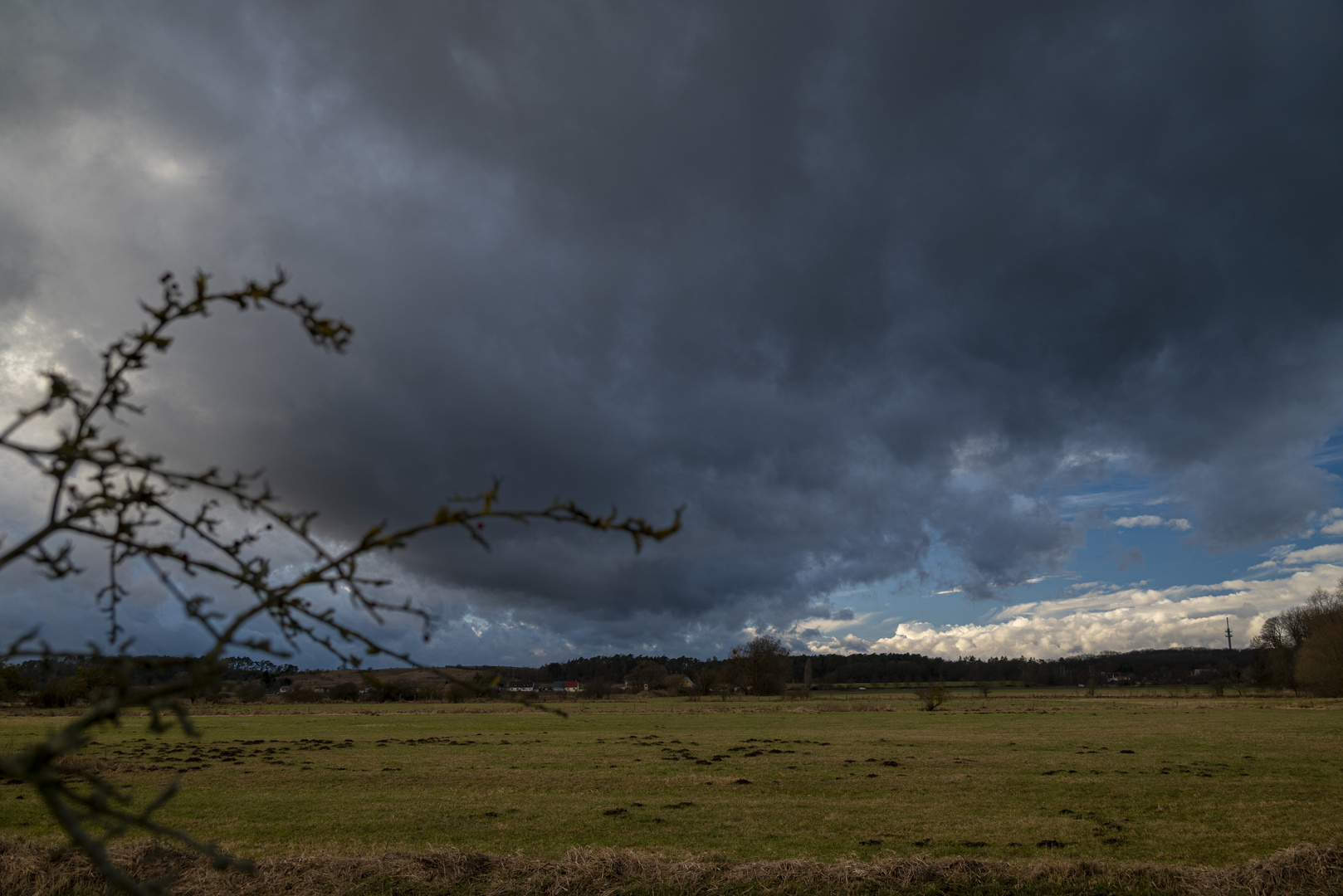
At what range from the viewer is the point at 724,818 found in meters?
13.9

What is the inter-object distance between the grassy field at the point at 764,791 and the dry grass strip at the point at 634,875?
1.40 meters

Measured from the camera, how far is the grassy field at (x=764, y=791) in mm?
11844

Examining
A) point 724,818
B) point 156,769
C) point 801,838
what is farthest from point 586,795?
point 156,769

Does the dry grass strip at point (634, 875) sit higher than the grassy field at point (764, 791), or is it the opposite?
the dry grass strip at point (634, 875)

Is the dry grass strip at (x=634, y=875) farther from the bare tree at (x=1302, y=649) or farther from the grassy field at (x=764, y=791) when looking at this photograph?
the bare tree at (x=1302, y=649)

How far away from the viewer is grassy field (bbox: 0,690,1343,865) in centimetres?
1184

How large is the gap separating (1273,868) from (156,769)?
26085 mm

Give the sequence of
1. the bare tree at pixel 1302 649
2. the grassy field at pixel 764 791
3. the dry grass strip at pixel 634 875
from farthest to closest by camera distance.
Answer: the bare tree at pixel 1302 649, the grassy field at pixel 764 791, the dry grass strip at pixel 634 875

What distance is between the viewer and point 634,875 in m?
8.47

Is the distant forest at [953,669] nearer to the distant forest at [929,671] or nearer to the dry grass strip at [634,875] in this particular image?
the distant forest at [929,671]

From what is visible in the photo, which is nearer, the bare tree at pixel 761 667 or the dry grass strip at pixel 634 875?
the dry grass strip at pixel 634 875

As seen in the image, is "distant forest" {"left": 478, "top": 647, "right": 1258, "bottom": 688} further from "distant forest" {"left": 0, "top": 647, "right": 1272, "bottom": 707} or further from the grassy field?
the grassy field

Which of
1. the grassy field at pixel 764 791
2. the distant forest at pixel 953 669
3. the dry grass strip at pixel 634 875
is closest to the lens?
the dry grass strip at pixel 634 875

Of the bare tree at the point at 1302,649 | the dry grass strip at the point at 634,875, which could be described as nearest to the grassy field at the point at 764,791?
the dry grass strip at the point at 634,875
